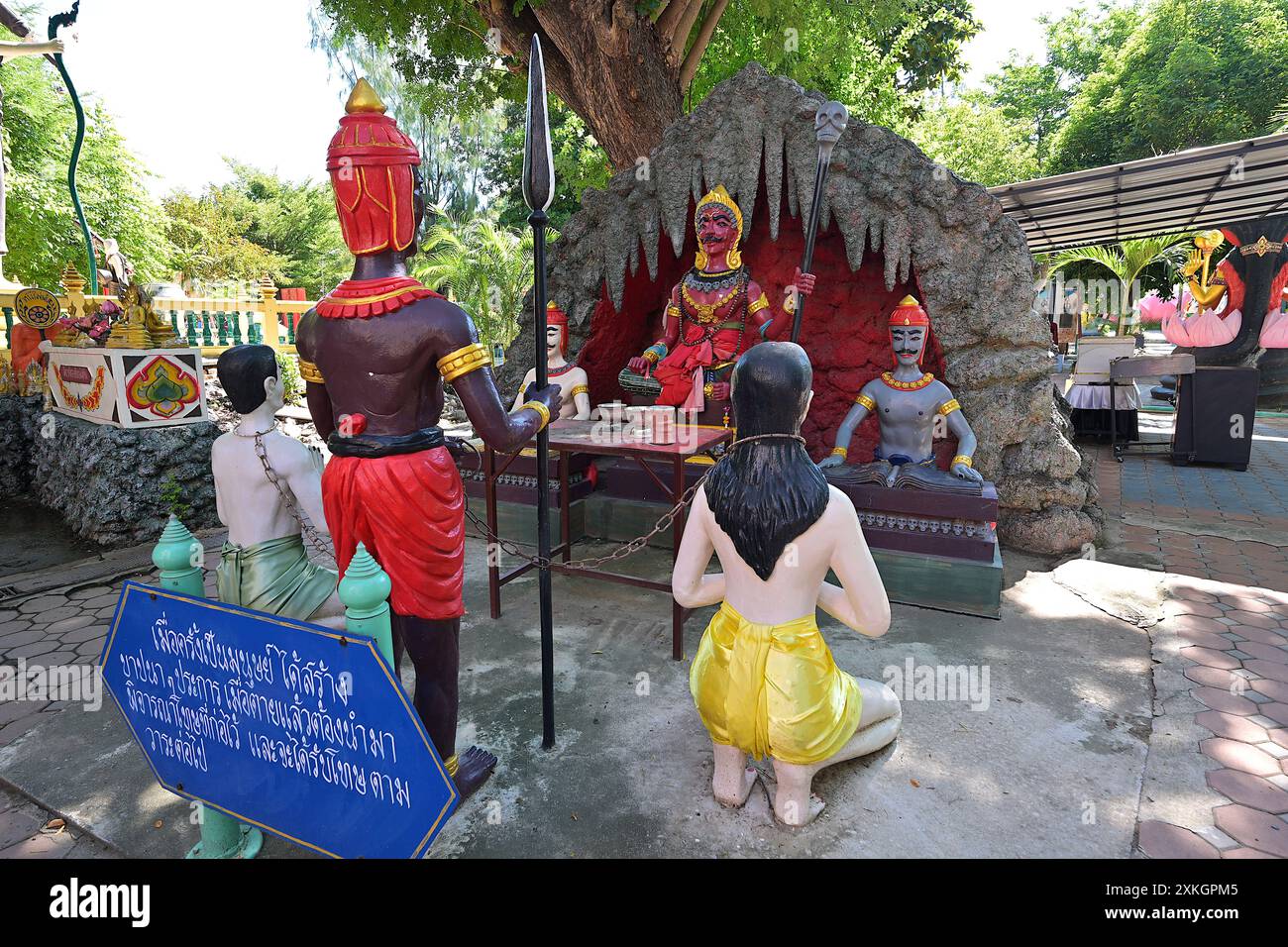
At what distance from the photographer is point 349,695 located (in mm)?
1914

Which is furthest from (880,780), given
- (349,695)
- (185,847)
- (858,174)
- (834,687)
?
(858,174)

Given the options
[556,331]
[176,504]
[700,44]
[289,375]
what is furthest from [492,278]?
[556,331]

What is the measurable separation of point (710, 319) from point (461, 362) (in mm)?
3528

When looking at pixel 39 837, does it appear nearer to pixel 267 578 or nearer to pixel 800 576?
pixel 267 578

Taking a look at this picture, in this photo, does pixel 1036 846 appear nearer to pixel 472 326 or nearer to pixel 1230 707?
pixel 1230 707

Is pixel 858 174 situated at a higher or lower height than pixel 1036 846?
higher

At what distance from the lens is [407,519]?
2.41 metres

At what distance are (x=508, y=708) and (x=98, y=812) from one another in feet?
5.22

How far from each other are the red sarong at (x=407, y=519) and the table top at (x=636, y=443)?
5.51 ft

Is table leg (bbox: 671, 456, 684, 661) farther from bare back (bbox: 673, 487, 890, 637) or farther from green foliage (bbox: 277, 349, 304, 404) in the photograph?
green foliage (bbox: 277, 349, 304, 404)

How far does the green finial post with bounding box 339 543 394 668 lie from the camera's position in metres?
1.94

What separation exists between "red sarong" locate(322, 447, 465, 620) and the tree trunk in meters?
6.26

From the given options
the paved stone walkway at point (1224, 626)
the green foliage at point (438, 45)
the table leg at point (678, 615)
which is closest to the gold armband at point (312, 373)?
the table leg at point (678, 615)

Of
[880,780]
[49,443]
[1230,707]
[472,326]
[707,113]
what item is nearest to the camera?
[472,326]
